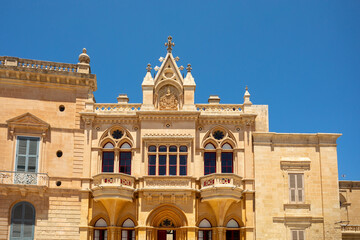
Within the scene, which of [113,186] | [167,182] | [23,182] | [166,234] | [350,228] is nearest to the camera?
[113,186]

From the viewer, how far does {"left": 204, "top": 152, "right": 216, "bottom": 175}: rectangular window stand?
32.6 m

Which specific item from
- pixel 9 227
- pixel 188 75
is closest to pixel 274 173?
pixel 188 75

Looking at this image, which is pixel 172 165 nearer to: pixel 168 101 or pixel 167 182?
pixel 167 182

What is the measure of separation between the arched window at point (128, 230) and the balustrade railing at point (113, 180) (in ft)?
7.78

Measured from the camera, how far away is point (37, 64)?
32.8 meters

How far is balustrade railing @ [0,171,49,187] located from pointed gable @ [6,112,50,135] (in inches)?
106

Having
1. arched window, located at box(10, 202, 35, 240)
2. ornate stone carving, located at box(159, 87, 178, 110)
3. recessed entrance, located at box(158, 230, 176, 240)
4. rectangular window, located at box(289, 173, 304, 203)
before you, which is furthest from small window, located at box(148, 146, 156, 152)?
rectangular window, located at box(289, 173, 304, 203)

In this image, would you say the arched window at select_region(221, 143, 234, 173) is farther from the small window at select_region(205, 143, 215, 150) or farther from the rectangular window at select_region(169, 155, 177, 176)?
the rectangular window at select_region(169, 155, 177, 176)

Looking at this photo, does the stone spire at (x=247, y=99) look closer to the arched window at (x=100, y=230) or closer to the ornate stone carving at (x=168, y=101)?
the ornate stone carving at (x=168, y=101)

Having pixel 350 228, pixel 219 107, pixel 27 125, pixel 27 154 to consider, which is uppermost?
pixel 219 107

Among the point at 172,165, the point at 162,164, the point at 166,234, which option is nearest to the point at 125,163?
the point at 162,164

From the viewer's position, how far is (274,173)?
32.1m

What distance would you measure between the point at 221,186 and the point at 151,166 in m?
4.69

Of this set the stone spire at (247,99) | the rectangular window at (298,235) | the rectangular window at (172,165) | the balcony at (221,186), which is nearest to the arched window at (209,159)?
the balcony at (221,186)
